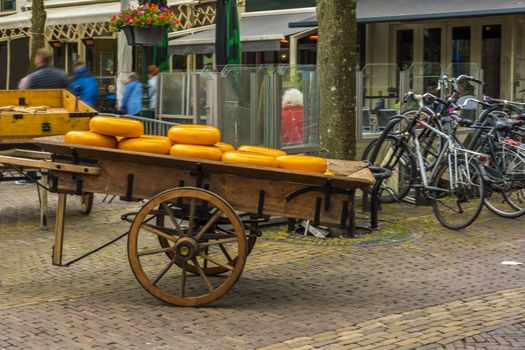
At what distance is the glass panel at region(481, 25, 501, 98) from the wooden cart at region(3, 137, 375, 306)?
1295 centimetres

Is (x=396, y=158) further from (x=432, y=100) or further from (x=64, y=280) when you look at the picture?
(x=64, y=280)

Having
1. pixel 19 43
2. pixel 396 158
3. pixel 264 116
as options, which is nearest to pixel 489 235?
pixel 396 158

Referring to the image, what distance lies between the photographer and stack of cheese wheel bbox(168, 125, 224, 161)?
654 centimetres

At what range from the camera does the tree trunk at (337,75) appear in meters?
9.73

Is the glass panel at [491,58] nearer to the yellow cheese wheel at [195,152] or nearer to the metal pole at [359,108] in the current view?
the metal pole at [359,108]

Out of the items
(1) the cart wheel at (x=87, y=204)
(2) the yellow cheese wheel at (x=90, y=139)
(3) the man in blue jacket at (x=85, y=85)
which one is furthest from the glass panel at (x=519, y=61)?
(2) the yellow cheese wheel at (x=90, y=139)

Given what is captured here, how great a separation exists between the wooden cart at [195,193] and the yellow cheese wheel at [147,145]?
0.41 ft

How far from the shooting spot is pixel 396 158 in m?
10.7

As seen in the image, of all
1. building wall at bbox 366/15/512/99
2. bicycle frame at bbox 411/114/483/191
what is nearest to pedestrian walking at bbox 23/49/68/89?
bicycle frame at bbox 411/114/483/191

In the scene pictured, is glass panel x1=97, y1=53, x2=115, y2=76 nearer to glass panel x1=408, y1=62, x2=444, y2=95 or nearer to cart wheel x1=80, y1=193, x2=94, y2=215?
glass panel x1=408, y1=62, x2=444, y2=95

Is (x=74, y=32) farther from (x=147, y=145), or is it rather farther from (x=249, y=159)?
(x=249, y=159)

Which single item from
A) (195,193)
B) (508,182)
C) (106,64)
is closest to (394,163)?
(508,182)

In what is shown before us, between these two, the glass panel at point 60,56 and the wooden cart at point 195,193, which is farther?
the glass panel at point 60,56

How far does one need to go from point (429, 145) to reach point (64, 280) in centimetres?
480
